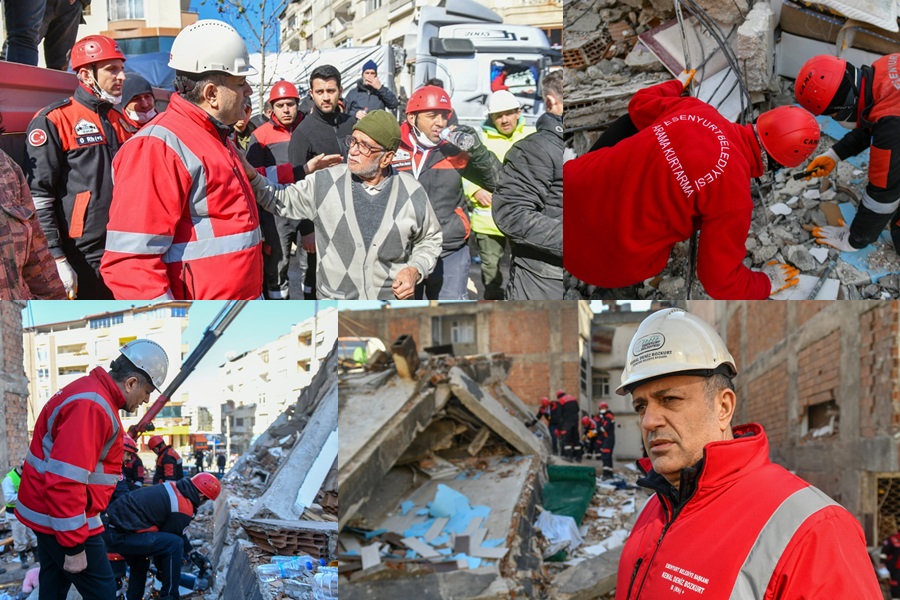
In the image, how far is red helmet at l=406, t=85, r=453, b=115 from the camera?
10.7 ft

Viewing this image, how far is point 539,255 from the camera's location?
350 centimetres

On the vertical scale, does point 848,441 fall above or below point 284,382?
below

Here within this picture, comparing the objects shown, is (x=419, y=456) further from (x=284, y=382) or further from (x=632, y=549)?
(x=632, y=549)

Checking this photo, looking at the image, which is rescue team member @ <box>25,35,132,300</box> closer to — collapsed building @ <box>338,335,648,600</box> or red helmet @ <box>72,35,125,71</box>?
red helmet @ <box>72,35,125,71</box>

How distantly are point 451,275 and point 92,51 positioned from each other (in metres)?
1.71

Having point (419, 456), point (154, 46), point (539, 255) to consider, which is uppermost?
point (154, 46)

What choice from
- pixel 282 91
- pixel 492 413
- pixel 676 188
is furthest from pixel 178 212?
pixel 492 413

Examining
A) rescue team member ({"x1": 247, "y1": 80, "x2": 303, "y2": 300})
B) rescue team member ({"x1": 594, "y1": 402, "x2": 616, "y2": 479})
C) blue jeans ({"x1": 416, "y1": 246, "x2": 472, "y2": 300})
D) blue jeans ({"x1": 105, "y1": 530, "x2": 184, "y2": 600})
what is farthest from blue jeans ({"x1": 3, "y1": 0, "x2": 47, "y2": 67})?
rescue team member ({"x1": 594, "y1": 402, "x2": 616, "y2": 479})

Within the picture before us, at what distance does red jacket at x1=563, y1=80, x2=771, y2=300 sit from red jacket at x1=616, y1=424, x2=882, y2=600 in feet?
4.74

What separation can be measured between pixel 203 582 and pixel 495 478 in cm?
190

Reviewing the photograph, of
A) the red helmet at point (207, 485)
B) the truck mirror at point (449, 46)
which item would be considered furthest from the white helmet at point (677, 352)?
the red helmet at point (207, 485)

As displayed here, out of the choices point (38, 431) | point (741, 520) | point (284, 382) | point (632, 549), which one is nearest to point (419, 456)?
point (284, 382)

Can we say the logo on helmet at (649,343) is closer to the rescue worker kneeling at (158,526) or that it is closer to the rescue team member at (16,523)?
the rescue worker kneeling at (158,526)

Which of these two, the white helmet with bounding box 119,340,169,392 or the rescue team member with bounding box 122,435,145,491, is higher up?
the white helmet with bounding box 119,340,169,392
